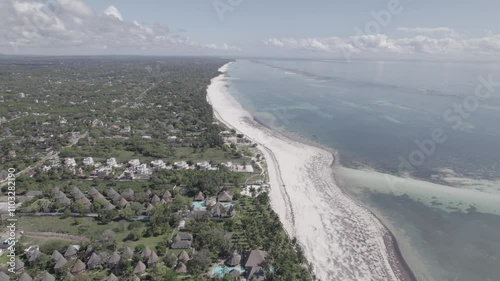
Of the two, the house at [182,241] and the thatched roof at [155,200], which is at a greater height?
the thatched roof at [155,200]

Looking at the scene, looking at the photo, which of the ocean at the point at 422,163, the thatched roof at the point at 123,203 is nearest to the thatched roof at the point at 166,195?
the thatched roof at the point at 123,203

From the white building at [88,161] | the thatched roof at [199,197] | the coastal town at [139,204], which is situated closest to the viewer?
the coastal town at [139,204]

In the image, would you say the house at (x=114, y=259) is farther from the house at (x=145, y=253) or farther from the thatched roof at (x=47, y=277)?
the thatched roof at (x=47, y=277)

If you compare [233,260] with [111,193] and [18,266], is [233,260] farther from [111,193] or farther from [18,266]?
[111,193]

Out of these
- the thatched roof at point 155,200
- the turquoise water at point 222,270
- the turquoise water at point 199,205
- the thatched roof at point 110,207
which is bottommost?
the turquoise water at point 222,270

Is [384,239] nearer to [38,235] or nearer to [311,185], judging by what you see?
[311,185]

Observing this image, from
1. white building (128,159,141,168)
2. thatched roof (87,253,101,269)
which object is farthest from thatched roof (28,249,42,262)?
white building (128,159,141,168)

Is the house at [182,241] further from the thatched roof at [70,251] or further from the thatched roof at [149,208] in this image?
the thatched roof at [70,251]

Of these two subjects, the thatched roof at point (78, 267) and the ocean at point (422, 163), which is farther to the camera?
the ocean at point (422, 163)

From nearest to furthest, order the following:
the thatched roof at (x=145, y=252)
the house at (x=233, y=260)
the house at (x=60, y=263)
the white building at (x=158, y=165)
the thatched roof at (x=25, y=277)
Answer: the thatched roof at (x=25, y=277), the house at (x=60, y=263), the house at (x=233, y=260), the thatched roof at (x=145, y=252), the white building at (x=158, y=165)

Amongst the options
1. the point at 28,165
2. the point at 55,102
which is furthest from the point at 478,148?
the point at 55,102
